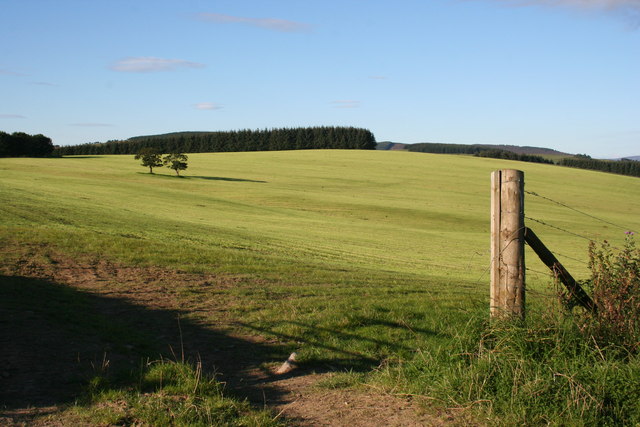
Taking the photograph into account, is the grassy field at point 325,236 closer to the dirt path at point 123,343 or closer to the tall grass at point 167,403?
the dirt path at point 123,343

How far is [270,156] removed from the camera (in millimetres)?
96438

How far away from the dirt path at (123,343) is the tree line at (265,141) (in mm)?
122886

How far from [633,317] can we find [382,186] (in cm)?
5686

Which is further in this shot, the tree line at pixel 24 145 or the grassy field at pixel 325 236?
the tree line at pixel 24 145

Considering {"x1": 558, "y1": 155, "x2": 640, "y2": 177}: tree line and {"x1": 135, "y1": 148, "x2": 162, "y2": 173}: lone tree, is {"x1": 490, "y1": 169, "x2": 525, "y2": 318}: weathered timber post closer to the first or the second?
{"x1": 135, "y1": 148, "x2": 162, "y2": 173}: lone tree

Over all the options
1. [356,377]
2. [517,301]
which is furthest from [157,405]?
[517,301]

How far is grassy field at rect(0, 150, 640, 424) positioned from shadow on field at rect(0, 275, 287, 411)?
725mm

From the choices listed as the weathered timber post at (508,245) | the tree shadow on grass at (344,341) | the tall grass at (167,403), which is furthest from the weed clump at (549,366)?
the tall grass at (167,403)

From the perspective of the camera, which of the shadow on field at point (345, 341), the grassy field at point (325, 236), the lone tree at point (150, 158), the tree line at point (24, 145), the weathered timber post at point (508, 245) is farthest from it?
the tree line at point (24, 145)

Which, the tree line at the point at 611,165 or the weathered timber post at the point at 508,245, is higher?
the tree line at the point at 611,165

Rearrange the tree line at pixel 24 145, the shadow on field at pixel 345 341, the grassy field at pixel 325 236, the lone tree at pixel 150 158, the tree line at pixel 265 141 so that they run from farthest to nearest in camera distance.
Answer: the tree line at pixel 265 141, the tree line at pixel 24 145, the lone tree at pixel 150 158, the grassy field at pixel 325 236, the shadow on field at pixel 345 341

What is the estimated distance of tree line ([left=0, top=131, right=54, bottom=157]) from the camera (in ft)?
272

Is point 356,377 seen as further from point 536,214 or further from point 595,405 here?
point 536,214

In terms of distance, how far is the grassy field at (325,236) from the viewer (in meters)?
8.48
